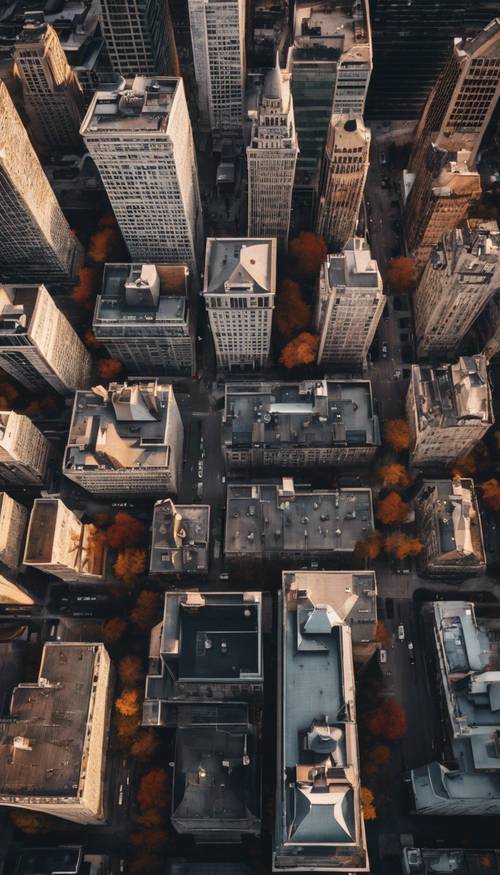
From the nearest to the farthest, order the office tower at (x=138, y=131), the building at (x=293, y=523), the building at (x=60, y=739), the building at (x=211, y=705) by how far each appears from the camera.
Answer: the building at (x=60, y=739) → the building at (x=211, y=705) → the office tower at (x=138, y=131) → the building at (x=293, y=523)

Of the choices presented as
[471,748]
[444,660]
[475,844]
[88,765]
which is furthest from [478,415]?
[88,765]

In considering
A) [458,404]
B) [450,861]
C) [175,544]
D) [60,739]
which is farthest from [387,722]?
[458,404]

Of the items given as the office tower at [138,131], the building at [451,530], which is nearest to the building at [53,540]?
the office tower at [138,131]

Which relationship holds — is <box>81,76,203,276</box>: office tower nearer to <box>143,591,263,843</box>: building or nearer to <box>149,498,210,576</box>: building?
→ <box>149,498,210,576</box>: building

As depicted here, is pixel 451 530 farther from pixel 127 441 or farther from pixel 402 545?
pixel 127 441

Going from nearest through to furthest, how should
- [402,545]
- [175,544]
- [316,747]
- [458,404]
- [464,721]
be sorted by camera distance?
1. [316,747]
2. [464,721]
3. [175,544]
4. [458,404]
5. [402,545]

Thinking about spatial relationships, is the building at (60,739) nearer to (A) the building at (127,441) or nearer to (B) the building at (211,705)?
(B) the building at (211,705)
